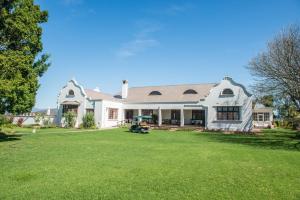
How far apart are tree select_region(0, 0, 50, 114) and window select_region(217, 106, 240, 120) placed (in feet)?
76.0

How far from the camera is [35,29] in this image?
1767cm

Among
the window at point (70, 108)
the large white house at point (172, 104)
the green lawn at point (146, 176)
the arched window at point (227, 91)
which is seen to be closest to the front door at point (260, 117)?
the large white house at point (172, 104)

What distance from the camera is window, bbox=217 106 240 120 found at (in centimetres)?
3105

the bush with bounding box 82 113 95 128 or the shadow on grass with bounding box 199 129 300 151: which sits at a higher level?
the bush with bounding box 82 113 95 128

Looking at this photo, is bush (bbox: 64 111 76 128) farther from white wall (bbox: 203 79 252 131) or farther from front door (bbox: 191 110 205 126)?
white wall (bbox: 203 79 252 131)

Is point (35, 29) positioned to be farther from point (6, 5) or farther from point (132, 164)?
point (132, 164)

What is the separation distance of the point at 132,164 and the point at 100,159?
1879mm

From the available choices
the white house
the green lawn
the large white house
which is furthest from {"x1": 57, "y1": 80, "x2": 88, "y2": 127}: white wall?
the white house

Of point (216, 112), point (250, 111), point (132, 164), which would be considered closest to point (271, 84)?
point (250, 111)

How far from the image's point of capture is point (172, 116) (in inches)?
1578

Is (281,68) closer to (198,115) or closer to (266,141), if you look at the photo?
(266,141)

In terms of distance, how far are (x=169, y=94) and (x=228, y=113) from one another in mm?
10388

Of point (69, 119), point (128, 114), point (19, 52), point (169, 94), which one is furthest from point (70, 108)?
point (19, 52)

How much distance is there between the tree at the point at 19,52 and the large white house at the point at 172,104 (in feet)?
52.8
